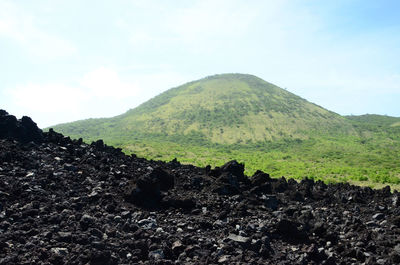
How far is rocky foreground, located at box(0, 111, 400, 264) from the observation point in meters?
6.26

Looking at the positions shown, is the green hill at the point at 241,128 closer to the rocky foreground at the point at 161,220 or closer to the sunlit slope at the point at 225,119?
the sunlit slope at the point at 225,119

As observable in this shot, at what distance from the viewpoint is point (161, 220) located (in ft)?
27.1

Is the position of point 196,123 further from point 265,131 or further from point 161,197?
point 161,197

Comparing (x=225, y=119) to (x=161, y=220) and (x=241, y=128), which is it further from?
(x=161, y=220)

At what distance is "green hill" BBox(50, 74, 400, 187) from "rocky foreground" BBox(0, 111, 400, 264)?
48.5 metres

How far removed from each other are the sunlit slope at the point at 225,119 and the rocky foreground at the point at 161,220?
82.2 m

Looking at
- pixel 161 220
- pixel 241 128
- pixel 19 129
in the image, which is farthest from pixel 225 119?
pixel 161 220

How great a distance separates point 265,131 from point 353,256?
3861 inches

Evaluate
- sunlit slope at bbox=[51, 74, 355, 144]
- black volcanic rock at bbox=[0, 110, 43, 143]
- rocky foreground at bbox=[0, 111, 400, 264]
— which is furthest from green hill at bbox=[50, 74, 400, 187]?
rocky foreground at bbox=[0, 111, 400, 264]

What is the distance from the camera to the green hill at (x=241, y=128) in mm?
78562

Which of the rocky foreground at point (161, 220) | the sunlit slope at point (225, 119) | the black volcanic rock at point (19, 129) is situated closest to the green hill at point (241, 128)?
the sunlit slope at point (225, 119)

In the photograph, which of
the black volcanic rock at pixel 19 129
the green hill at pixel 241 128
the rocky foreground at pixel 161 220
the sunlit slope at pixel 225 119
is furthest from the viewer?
the sunlit slope at pixel 225 119

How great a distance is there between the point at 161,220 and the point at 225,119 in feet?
353

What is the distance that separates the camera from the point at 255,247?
22.4 feet
